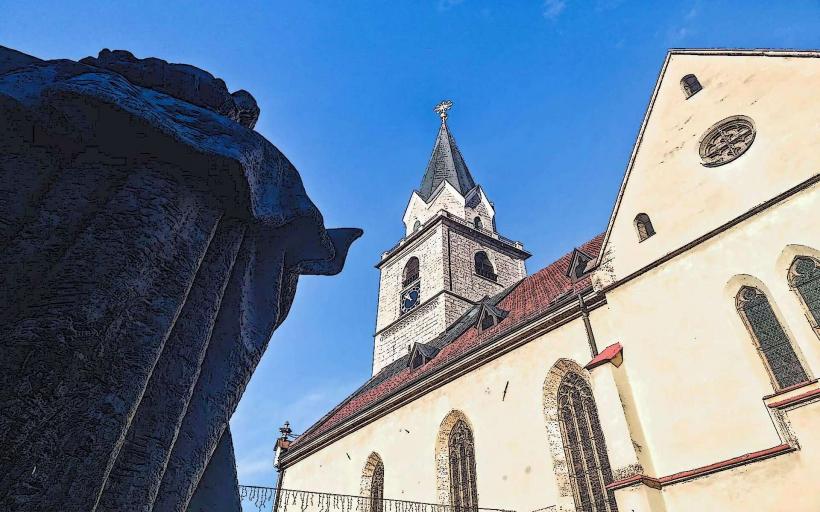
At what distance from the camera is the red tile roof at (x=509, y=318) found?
13.3 metres

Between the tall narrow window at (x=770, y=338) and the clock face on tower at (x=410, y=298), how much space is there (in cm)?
1813

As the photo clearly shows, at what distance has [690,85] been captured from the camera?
39.1 ft

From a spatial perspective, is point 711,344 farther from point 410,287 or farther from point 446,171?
point 446,171

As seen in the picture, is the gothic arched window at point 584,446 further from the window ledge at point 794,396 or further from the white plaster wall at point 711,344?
the window ledge at point 794,396

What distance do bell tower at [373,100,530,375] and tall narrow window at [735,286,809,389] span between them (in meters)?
14.8

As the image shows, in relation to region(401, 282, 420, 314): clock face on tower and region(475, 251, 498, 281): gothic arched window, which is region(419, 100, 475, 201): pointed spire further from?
region(401, 282, 420, 314): clock face on tower

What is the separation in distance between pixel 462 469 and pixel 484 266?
54.4 feet

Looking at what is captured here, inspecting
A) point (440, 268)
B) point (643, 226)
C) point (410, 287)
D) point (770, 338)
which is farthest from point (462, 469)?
point (410, 287)

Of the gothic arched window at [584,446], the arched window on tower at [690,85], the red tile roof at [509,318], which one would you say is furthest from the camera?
the red tile roof at [509,318]

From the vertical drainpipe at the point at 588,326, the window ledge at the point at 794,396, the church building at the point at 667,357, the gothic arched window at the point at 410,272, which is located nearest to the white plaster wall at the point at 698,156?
the church building at the point at 667,357

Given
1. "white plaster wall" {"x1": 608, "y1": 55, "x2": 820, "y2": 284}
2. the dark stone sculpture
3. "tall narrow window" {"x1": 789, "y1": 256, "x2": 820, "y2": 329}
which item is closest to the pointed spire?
"white plaster wall" {"x1": 608, "y1": 55, "x2": 820, "y2": 284}

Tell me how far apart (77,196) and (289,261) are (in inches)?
36.6

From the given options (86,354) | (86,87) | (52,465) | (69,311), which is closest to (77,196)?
(86,87)

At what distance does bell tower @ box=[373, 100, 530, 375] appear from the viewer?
24656 millimetres
